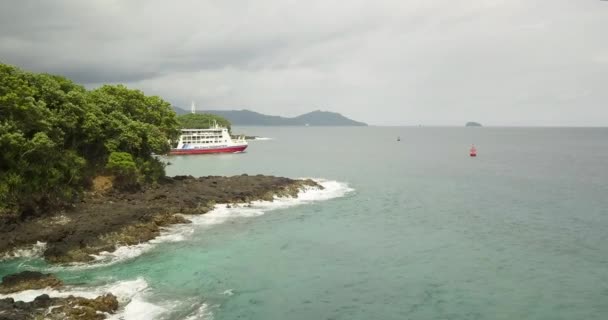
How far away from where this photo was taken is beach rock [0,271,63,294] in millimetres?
19422

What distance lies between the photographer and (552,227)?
33.0m

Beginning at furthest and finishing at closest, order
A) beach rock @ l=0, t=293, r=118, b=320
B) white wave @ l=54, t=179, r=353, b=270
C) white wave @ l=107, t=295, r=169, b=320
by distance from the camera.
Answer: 1. white wave @ l=54, t=179, r=353, b=270
2. white wave @ l=107, t=295, r=169, b=320
3. beach rock @ l=0, t=293, r=118, b=320

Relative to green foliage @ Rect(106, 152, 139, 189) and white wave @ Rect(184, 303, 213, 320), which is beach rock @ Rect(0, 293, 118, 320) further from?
green foliage @ Rect(106, 152, 139, 189)

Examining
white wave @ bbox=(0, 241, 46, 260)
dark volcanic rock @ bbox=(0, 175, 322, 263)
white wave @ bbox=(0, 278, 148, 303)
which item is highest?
dark volcanic rock @ bbox=(0, 175, 322, 263)

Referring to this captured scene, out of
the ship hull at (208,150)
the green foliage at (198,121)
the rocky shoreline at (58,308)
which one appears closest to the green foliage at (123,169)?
the rocky shoreline at (58,308)

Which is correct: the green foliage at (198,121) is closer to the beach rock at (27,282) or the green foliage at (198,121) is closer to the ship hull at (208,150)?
the ship hull at (208,150)

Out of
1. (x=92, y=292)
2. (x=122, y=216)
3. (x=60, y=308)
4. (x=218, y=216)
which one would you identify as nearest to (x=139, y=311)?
(x=60, y=308)

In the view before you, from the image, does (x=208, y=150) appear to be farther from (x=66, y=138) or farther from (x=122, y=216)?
(x=122, y=216)

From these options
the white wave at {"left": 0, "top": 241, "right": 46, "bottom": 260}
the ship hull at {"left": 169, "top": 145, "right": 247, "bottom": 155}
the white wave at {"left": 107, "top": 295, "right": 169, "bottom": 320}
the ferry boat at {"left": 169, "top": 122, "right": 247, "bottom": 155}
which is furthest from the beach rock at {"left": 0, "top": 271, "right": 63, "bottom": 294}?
the ferry boat at {"left": 169, "top": 122, "right": 247, "bottom": 155}

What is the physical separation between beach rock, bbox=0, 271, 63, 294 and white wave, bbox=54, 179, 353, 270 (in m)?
2.72

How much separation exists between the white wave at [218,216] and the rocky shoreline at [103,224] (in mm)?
614

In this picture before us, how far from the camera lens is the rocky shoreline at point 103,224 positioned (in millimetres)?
17172

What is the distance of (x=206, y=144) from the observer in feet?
331

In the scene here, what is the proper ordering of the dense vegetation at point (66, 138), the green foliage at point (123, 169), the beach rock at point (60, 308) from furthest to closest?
1. the green foliage at point (123, 169)
2. the dense vegetation at point (66, 138)
3. the beach rock at point (60, 308)
